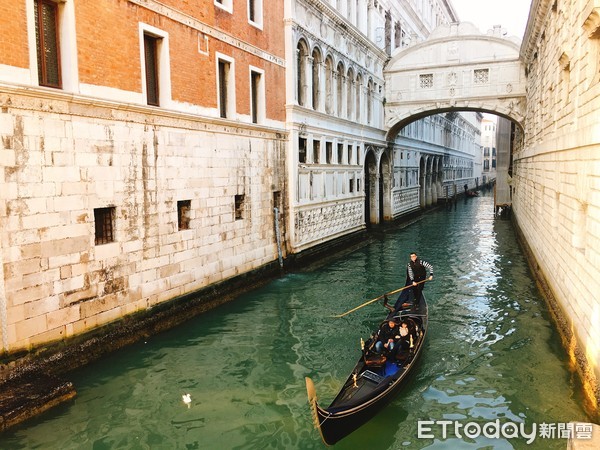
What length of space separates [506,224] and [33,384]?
2313 cm

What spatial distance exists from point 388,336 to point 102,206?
490 centimetres

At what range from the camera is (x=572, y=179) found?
7789 mm

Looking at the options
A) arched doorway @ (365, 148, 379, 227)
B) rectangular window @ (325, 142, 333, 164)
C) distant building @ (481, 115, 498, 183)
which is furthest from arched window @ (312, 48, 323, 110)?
distant building @ (481, 115, 498, 183)

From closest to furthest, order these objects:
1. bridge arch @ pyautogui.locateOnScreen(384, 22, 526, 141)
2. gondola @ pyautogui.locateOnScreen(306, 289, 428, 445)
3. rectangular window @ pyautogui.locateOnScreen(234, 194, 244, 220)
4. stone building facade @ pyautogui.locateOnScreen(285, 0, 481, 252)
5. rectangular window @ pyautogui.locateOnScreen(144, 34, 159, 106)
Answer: gondola @ pyautogui.locateOnScreen(306, 289, 428, 445) → rectangular window @ pyautogui.locateOnScreen(144, 34, 159, 106) → rectangular window @ pyautogui.locateOnScreen(234, 194, 244, 220) → stone building facade @ pyautogui.locateOnScreen(285, 0, 481, 252) → bridge arch @ pyautogui.locateOnScreen(384, 22, 526, 141)

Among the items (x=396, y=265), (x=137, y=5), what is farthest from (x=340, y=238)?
(x=137, y=5)

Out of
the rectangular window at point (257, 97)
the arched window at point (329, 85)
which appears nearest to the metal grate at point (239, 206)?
the rectangular window at point (257, 97)

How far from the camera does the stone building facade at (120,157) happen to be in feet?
21.2

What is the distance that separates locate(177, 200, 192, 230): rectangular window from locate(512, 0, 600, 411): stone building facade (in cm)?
687

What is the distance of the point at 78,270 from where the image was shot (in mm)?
7328

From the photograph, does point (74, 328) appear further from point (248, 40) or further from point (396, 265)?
point (396, 265)

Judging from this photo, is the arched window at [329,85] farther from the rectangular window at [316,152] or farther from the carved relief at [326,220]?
the carved relief at [326,220]

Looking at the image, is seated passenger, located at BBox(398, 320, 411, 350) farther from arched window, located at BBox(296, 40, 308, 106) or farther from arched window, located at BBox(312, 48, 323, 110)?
arched window, located at BBox(312, 48, 323, 110)

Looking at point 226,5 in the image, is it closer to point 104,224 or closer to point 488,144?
point 104,224

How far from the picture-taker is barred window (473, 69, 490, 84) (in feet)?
64.6
